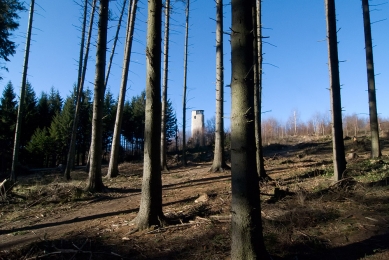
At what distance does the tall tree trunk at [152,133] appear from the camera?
5184 mm

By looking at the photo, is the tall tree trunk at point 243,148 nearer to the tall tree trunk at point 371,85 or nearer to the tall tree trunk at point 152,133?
the tall tree trunk at point 152,133

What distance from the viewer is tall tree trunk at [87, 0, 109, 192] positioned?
9367 millimetres

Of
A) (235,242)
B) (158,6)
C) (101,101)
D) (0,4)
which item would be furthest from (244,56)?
(0,4)

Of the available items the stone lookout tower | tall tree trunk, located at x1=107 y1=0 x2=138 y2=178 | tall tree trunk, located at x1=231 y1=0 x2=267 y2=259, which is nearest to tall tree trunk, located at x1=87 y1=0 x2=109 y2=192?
tall tree trunk, located at x1=107 y1=0 x2=138 y2=178

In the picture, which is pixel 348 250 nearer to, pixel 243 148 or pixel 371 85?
pixel 243 148

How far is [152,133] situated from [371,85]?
12371 mm

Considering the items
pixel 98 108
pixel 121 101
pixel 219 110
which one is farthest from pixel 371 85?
pixel 98 108

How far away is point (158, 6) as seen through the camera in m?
5.53

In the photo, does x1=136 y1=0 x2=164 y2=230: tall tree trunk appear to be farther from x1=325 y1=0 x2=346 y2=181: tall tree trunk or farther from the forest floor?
x1=325 y1=0 x2=346 y2=181: tall tree trunk

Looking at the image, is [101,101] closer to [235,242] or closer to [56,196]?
[56,196]

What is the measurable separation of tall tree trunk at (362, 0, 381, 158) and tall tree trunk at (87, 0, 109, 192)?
469 inches

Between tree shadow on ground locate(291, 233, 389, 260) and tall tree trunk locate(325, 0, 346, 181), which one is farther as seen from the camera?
tall tree trunk locate(325, 0, 346, 181)

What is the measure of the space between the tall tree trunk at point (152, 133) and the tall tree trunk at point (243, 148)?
2180 mm

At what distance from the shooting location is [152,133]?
207 inches
